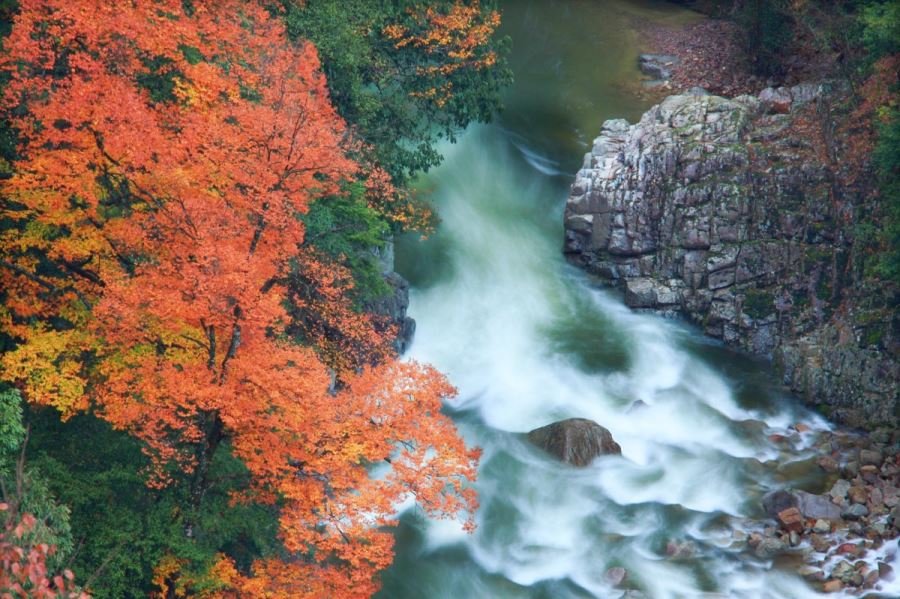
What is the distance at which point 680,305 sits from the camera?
97.8ft

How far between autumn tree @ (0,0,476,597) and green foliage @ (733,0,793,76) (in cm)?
2370

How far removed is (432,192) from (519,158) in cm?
468

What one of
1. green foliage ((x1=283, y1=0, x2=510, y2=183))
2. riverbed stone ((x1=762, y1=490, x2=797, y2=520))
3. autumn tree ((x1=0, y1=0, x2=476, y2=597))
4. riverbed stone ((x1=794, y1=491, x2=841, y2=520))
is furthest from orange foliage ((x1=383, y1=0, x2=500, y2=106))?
riverbed stone ((x1=794, y1=491, x2=841, y2=520))

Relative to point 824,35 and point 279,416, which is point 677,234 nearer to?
point 824,35

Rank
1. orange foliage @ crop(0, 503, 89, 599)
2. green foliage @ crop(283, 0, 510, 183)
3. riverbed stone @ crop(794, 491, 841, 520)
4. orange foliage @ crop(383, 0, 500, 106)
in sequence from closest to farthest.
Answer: orange foliage @ crop(0, 503, 89, 599), riverbed stone @ crop(794, 491, 841, 520), green foliage @ crop(283, 0, 510, 183), orange foliage @ crop(383, 0, 500, 106)

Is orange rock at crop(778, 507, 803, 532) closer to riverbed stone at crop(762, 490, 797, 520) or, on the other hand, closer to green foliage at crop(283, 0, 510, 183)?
riverbed stone at crop(762, 490, 797, 520)

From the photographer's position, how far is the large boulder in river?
944 inches

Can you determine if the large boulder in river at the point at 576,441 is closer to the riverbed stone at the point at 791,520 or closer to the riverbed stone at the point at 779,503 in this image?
the riverbed stone at the point at 779,503

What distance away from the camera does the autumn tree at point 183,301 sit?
16203mm

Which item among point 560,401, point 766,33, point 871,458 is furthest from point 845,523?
point 766,33

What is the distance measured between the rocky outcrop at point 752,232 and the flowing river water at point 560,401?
109cm

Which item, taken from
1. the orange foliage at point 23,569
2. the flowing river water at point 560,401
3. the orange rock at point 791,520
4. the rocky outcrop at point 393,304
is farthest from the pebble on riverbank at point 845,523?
the orange foliage at point 23,569

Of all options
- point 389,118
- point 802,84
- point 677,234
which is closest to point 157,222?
point 389,118

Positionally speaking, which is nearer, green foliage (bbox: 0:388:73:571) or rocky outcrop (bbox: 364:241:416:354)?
green foliage (bbox: 0:388:73:571)
